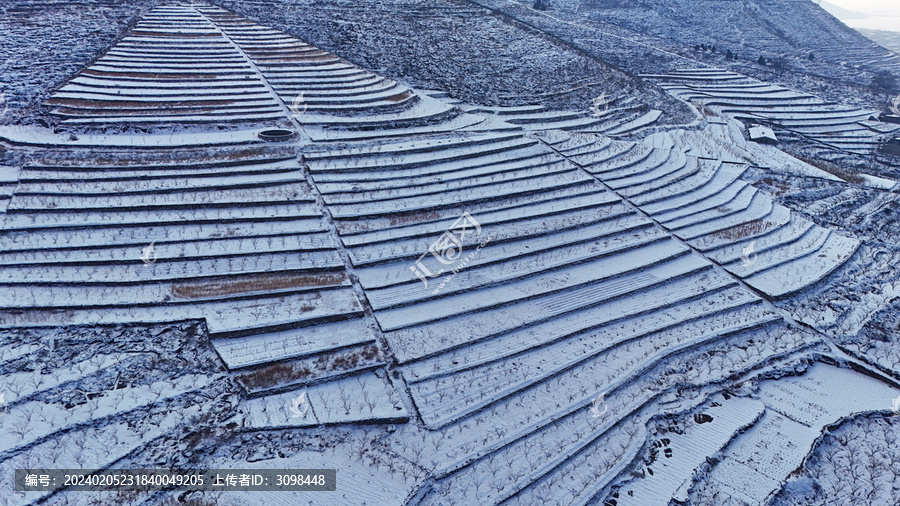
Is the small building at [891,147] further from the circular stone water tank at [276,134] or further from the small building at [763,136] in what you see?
the circular stone water tank at [276,134]

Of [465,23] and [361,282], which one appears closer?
[361,282]

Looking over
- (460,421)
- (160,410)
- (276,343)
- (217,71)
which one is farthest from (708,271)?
(217,71)

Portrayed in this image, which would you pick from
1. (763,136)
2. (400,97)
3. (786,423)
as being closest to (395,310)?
(786,423)

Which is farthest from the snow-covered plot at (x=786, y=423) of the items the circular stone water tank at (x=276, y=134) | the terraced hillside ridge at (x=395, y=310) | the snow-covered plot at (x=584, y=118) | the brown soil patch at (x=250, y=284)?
the circular stone water tank at (x=276, y=134)

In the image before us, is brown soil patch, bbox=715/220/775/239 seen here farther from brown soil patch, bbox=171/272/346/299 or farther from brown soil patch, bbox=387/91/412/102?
brown soil patch, bbox=387/91/412/102

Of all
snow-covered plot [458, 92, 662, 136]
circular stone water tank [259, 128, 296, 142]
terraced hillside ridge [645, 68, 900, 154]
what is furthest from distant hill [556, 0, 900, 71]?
circular stone water tank [259, 128, 296, 142]

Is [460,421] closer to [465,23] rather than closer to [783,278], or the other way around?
[783,278]
